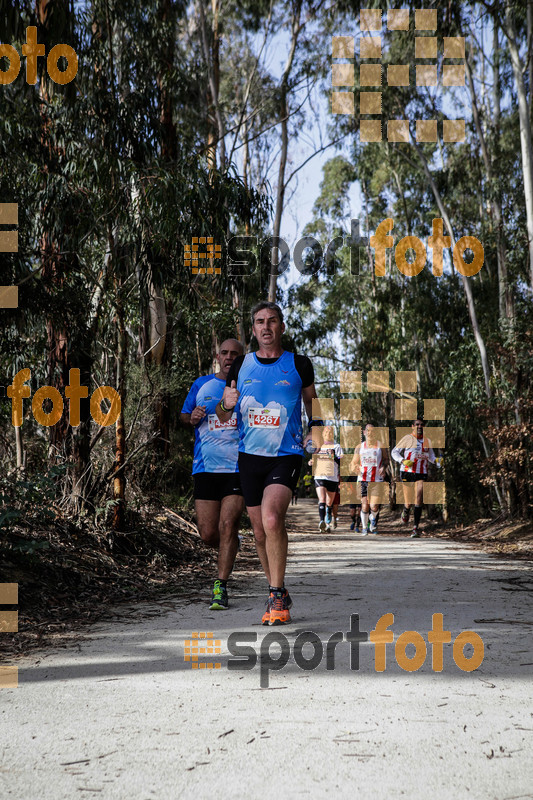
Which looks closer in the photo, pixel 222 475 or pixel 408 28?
pixel 222 475

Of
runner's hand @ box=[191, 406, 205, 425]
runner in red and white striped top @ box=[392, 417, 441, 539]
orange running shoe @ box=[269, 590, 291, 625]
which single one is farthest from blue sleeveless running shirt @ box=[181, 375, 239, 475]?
runner in red and white striped top @ box=[392, 417, 441, 539]

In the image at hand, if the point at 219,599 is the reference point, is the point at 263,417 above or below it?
above

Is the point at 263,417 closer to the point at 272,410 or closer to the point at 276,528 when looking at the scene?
the point at 272,410

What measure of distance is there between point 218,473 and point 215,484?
0.30ft

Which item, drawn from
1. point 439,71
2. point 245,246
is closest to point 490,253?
point 439,71

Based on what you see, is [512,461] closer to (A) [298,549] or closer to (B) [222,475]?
(A) [298,549]

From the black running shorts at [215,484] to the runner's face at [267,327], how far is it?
116 centimetres

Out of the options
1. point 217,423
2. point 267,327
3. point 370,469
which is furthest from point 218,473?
point 370,469

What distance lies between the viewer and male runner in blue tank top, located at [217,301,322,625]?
4793 mm

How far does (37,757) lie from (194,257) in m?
6.98

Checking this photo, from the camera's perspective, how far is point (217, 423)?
231 inches

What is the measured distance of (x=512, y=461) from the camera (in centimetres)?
1237

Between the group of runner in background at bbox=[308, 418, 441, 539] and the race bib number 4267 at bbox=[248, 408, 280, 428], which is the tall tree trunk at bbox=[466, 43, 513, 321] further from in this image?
the race bib number 4267 at bbox=[248, 408, 280, 428]

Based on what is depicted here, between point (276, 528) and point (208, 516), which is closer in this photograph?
point (276, 528)
